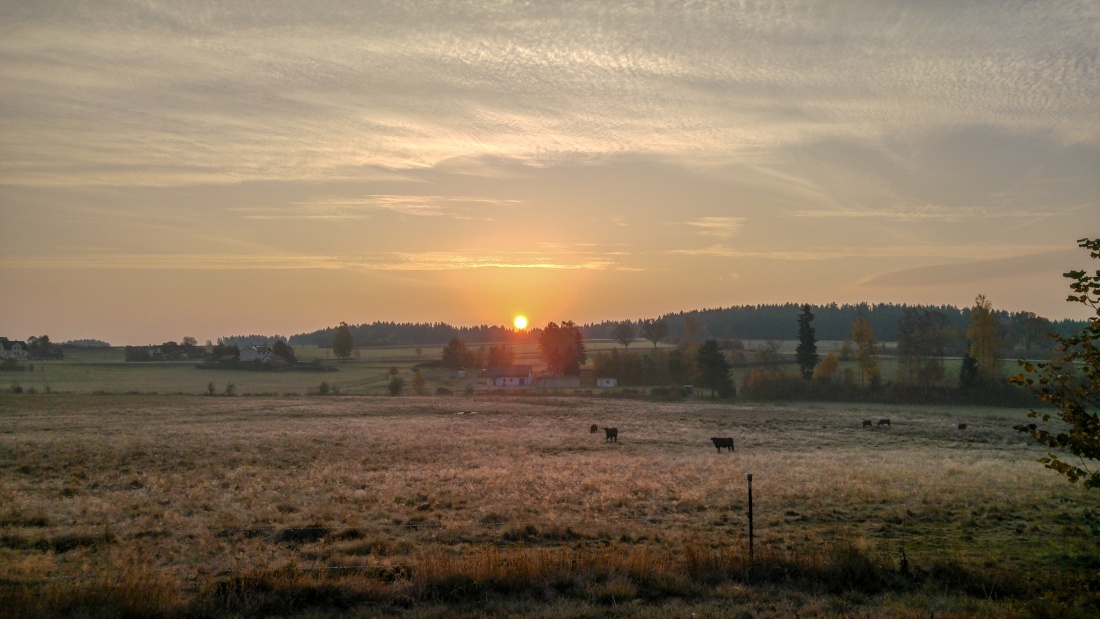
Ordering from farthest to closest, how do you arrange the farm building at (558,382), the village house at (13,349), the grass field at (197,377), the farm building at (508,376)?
the village house at (13,349) → the farm building at (508,376) → the farm building at (558,382) → the grass field at (197,377)

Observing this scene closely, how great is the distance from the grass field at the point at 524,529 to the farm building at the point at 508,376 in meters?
87.0

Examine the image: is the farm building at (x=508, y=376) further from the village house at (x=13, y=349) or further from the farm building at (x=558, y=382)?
the village house at (x=13, y=349)

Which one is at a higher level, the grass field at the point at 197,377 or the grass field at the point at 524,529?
the grass field at the point at 524,529

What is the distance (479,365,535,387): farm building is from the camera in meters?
128

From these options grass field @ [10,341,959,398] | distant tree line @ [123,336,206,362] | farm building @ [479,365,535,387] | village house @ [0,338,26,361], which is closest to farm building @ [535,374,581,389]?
farm building @ [479,365,535,387]

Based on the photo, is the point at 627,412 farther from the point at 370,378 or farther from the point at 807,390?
the point at 370,378

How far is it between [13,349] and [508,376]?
11060 cm

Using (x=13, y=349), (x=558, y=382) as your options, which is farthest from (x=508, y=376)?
(x=13, y=349)

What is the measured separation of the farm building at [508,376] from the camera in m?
128

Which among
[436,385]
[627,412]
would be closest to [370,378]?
[436,385]

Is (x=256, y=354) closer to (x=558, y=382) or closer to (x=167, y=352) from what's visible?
(x=167, y=352)

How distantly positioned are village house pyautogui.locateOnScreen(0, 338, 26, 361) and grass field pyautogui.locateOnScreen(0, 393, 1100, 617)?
453 feet

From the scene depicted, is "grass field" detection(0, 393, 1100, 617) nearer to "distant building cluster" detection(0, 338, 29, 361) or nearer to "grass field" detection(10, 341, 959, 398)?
"grass field" detection(10, 341, 959, 398)

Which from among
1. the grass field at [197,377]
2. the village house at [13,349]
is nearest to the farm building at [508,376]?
the grass field at [197,377]
